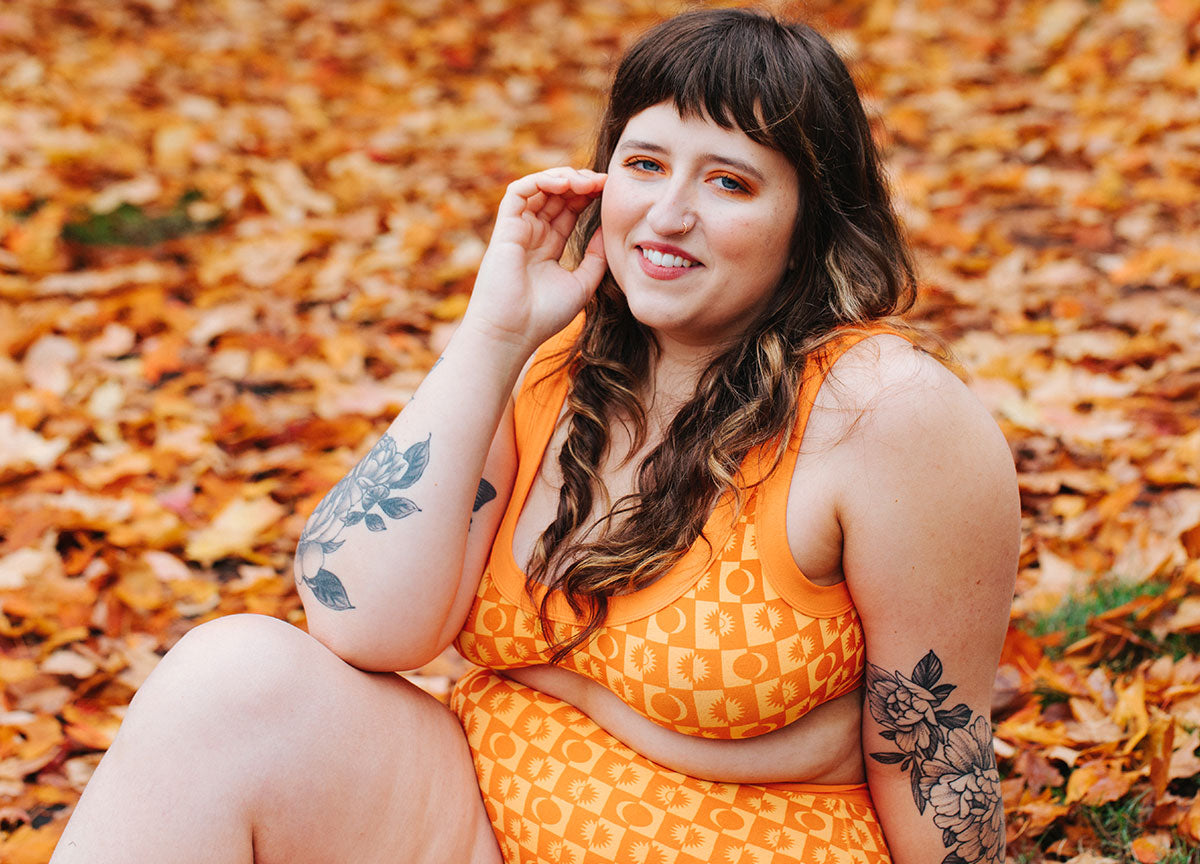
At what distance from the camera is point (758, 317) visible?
5.85 ft

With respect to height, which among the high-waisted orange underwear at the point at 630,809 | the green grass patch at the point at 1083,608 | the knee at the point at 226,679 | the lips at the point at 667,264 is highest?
the lips at the point at 667,264

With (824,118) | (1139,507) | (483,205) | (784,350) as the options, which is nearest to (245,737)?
(784,350)

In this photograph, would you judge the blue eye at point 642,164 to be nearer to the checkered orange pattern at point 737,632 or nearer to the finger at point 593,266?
the finger at point 593,266

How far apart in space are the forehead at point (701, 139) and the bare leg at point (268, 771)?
36.5 inches

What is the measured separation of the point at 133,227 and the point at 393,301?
1.21m

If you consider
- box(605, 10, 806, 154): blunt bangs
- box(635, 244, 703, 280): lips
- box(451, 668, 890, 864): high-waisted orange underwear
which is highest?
box(605, 10, 806, 154): blunt bangs

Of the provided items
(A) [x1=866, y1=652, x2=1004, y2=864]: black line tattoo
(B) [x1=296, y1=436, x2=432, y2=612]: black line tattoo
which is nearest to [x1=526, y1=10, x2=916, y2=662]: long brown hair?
(B) [x1=296, y1=436, x2=432, y2=612]: black line tattoo

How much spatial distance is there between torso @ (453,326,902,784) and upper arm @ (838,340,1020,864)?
0.03 m

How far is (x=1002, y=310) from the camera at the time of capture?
3.86 metres

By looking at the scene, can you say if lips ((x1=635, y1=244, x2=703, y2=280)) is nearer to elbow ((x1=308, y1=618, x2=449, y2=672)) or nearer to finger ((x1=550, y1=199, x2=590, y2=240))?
finger ((x1=550, y1=199, x2=590, y2=240))

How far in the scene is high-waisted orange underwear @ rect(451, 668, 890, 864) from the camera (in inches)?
63.7

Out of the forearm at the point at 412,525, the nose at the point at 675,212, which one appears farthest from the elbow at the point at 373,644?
the nose at the point at 675,212

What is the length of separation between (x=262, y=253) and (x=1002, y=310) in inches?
112

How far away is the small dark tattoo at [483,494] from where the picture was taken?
1.85 meters
